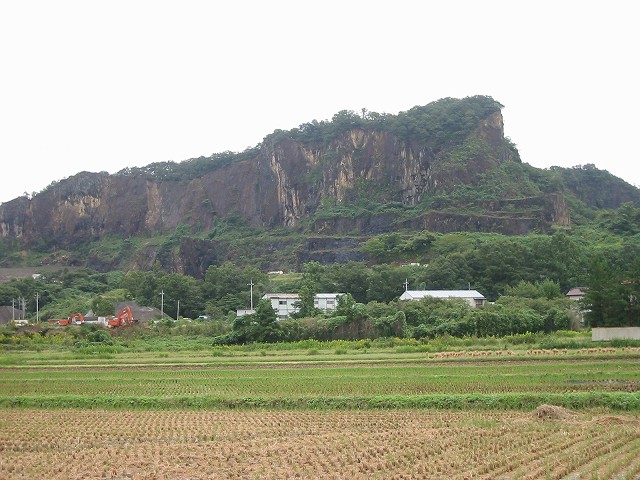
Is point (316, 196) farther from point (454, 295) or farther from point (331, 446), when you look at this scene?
point (331, 446)

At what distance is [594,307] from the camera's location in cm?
4391

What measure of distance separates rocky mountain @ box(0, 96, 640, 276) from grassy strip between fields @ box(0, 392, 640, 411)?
243 ft

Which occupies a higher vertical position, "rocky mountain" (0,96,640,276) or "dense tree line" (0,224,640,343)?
"rocky mountain" (0,96,640,276)

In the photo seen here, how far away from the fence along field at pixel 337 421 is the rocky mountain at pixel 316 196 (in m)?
69.6

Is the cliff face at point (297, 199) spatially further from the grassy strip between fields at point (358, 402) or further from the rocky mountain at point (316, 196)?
the grassy strip between fields at point (358, 402)

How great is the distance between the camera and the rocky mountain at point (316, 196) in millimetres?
105750

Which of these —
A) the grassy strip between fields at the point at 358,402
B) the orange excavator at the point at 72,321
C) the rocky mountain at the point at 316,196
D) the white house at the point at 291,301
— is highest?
the rocky mountain at the point at 316,196

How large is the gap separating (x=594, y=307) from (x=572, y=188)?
84683mm

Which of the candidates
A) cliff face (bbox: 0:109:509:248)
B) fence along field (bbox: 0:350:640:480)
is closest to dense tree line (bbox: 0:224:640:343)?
fence along field (bbox: 0:350:640:480)

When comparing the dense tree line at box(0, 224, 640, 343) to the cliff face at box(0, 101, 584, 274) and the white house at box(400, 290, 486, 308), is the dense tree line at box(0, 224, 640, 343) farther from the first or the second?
the cliff face at box(0, 101, 584, 274)

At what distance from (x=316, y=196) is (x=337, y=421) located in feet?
336

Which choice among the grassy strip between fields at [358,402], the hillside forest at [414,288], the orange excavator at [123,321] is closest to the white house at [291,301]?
the hillside forest at [414,288]

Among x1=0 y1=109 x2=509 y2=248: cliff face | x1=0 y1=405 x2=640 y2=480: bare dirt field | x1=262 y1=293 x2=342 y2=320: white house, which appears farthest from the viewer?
x1=0 y1=109 x2=509 y2=248: cliff face

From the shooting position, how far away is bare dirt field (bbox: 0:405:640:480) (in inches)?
564
